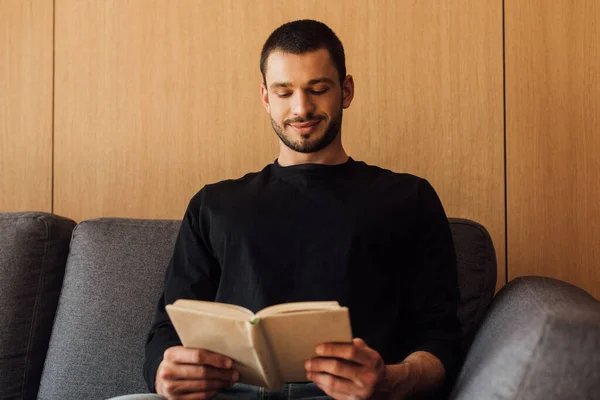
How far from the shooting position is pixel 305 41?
1.54 metres

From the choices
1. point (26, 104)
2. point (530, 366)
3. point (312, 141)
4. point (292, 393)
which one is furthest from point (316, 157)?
point (26, 104)

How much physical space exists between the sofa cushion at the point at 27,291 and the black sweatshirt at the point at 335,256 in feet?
1.37

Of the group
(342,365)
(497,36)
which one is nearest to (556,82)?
(497,36)

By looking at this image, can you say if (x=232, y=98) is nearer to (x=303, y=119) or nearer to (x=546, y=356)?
(x=303, y=119)

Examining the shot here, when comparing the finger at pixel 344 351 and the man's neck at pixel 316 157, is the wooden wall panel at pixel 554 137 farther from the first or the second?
the finger at pixel 344 351

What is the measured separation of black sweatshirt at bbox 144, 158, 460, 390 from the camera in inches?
55.9

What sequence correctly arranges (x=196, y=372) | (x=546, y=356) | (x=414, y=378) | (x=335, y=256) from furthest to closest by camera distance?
(x=335, y=256)
(x=414, y=378)
(x=196, y=372)
(x=546, y=356)

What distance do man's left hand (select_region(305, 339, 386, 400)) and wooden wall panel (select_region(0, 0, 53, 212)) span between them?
1.39 metres

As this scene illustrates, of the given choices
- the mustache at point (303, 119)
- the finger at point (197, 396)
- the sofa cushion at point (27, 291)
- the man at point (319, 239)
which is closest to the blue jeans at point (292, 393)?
the man at point (319, 239)

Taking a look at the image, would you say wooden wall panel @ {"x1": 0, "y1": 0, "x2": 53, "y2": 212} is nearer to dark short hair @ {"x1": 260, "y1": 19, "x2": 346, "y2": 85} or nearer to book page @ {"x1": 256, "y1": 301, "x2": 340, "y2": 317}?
dark short hair @ {"x1": 260, "y1": 19, "x2": 346, "y2": 85}

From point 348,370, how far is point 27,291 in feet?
3.25

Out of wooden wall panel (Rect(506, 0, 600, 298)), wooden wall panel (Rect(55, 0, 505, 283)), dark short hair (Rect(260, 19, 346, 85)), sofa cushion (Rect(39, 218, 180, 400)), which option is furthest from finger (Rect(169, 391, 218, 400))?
wooden wall panel (Rect(506, 0, 600, 298))

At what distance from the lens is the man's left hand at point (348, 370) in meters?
1.05

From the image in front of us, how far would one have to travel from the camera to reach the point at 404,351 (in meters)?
1.46
